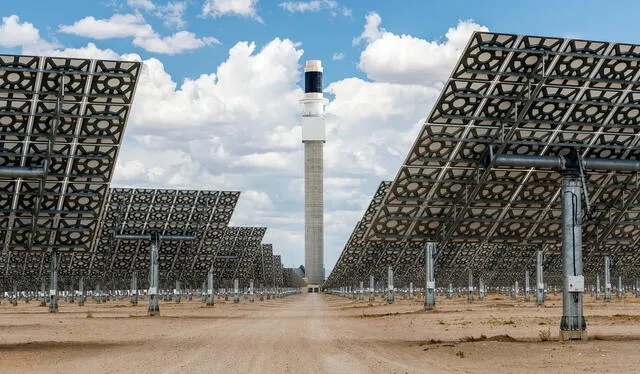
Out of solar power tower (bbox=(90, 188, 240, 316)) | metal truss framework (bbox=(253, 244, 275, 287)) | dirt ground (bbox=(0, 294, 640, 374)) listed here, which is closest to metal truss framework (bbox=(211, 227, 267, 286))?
metal truss framework (bbox=(253, 244, 275, 287))

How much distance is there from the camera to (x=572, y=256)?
33.2 meters

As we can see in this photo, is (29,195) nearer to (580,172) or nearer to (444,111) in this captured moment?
(444,111)

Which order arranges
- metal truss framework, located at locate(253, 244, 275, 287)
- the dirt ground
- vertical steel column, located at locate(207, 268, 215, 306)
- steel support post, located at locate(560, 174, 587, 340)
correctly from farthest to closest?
metal truss framework, located at locate(253, 244, 275, 287), vertical steel column, located at locate(207, 268, 215, 306), steel support post, located at locate(560, 174, 587, 340), the dirt ground

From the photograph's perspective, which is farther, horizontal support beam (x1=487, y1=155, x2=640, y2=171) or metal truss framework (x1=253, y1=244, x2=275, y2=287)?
metal truss framework (x1=253, y1=244, x2=275, y2=287)

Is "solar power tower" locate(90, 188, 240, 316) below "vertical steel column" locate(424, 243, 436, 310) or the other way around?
the other way around

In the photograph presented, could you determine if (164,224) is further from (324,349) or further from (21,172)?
(324,349)

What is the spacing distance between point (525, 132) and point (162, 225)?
36233 mm

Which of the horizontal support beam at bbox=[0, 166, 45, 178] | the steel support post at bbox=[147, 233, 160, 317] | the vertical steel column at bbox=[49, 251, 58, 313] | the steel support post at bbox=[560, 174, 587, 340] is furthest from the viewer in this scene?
the vertical steel column at bbox=[49, 251, 58, 313]

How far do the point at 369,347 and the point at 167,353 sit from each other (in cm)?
654

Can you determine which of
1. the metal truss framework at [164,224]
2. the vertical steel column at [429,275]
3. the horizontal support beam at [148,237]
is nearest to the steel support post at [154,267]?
the horizontal support beam at [148,237]

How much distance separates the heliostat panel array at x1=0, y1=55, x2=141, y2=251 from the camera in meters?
33.5

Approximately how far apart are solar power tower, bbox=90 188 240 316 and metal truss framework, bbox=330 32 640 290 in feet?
71.9

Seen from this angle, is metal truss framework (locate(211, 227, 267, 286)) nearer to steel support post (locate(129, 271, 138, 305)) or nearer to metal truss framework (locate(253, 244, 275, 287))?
metal truss framework (locate(253, 244, 275, 287))

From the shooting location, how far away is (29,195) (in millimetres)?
35812
